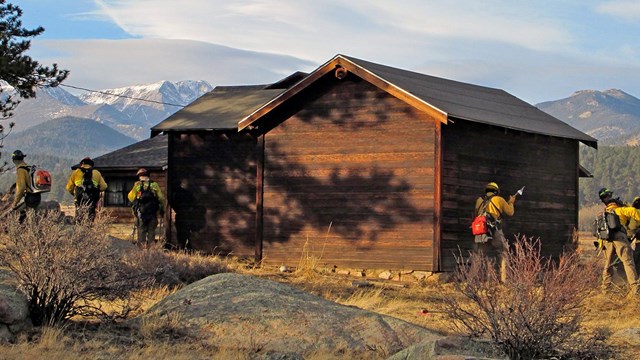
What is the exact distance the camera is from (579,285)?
9953mm

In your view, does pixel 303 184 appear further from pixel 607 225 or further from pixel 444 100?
pixel 607 225

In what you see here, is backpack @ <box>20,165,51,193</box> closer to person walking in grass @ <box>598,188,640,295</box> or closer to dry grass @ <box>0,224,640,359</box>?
dry grass @ <box>0,224,640,359</box>

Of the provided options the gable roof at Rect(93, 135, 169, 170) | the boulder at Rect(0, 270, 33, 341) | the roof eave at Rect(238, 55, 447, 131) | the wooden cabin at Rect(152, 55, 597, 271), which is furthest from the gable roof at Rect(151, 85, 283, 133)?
the boulder at Rect(0, 270, 33, 341)

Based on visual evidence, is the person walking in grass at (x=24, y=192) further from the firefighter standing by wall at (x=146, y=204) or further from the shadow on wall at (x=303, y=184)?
the shadow on wall at (x=303, y=184)

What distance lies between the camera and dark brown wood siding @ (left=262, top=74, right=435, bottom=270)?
770 inches

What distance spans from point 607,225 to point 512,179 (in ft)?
13.3

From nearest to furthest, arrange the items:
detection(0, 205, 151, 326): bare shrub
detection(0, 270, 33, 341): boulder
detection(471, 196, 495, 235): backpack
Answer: detection(0, 270, 33, 341): boulder
detection(0, 205, 151, 326): bare shrub
detection(471, 196, 495, 235): backpack

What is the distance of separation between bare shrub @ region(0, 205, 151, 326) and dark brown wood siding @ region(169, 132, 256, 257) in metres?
10.7

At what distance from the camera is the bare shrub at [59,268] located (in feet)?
35.3

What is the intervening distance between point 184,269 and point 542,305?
8355mm

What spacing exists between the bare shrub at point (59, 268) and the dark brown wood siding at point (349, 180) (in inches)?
356

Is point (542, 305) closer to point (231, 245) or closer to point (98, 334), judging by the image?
point (98, 334)

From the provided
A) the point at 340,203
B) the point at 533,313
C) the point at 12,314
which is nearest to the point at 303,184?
the point at 340,203

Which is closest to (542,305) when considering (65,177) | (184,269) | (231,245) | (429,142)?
(184,269)
